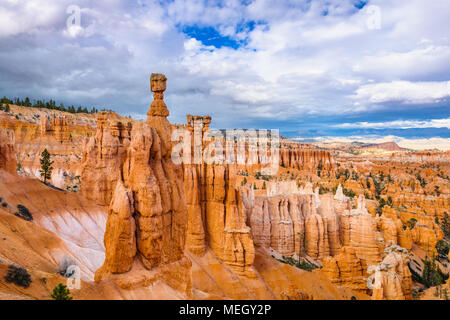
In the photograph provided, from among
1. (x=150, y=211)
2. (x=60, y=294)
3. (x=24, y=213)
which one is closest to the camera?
(x=60, y=294)

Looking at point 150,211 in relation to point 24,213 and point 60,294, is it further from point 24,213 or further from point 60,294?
point 24,213

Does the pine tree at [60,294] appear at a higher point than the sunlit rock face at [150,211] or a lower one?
lower

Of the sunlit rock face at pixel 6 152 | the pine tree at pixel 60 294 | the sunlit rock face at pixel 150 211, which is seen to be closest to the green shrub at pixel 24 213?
the sunlit rock face at pixel 6 152

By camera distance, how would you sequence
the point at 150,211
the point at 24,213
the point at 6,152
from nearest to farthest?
1. the point at 150,211
2. the point at 24,213
3. the point at 6,152

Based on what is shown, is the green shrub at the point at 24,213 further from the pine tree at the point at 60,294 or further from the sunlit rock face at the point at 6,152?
the pine tree at the point at 60,294

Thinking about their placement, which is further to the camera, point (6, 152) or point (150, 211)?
point (6, 152)

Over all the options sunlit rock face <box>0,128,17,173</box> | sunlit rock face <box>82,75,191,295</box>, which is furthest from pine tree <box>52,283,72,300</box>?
sunlit rock face <box>0,128,17,173</box>

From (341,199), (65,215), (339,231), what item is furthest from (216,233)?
(341,199)

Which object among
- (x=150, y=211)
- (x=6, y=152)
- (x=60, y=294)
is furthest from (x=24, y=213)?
(x=60, y=294)

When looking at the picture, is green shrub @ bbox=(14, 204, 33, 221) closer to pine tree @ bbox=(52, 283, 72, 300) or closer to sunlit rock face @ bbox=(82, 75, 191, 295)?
sunlit rock face @ bbox=(82, 75, 191, 295)

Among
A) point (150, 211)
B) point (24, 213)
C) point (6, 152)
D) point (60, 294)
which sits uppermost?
point (6, 152)
